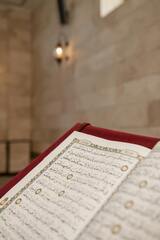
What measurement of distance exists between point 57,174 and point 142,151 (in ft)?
1.17

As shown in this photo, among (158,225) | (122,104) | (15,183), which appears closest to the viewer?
(158,225)

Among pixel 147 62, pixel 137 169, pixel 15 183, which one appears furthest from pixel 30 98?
pixel 137 169

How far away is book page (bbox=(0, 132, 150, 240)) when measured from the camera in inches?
41.0

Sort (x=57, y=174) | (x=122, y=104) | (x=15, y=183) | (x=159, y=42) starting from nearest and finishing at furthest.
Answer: (x=57, y=174), (x=15, y=183), (x=159, y=42), (x=122, y=104)

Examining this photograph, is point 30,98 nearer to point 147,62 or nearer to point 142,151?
point 147,62

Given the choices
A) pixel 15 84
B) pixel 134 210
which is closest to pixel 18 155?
pixel 15 84

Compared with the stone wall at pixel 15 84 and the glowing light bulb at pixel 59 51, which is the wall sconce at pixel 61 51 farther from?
the stone wall at pixel 15 84

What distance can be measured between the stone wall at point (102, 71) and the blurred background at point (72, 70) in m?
0.01

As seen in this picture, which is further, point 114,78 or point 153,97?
point 114,78

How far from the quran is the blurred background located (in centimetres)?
223

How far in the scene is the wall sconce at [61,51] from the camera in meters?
5.62

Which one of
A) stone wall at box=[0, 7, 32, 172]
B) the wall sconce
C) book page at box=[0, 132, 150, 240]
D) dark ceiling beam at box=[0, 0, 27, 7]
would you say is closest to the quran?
book page at box=[0, 132, 150, 240]

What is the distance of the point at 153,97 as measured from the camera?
3502 millimetres

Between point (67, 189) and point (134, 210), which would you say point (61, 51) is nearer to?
point (67, 189)
